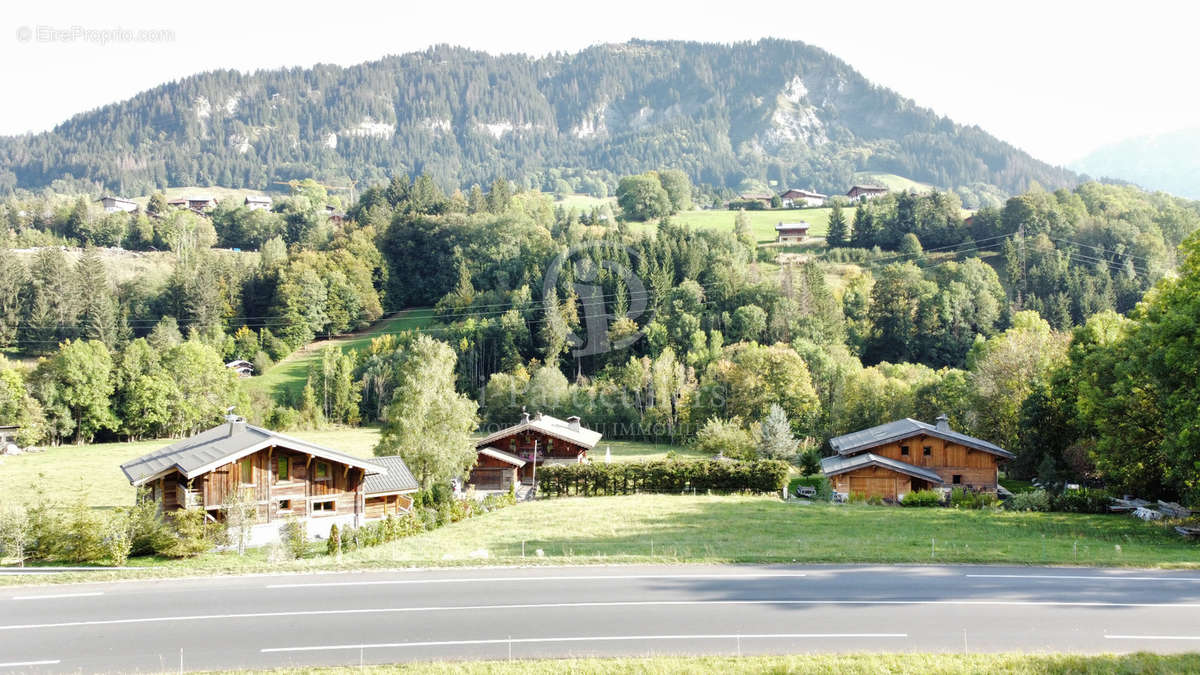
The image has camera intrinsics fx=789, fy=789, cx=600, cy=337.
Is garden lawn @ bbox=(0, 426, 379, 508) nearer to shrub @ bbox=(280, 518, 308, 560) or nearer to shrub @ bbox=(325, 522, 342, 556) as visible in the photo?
shrub @ bbox=(280, 518, 308, 560)

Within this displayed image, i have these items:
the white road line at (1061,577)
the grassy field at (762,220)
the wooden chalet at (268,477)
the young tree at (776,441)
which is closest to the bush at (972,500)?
the young tree at (776,441)

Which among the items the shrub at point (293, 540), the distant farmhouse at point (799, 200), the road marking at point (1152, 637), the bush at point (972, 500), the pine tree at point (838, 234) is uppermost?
the distant farmhouse at point (799, 200)

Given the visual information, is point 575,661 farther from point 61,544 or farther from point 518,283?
point 518,283

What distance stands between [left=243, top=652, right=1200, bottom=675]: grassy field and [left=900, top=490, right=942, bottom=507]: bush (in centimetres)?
2424

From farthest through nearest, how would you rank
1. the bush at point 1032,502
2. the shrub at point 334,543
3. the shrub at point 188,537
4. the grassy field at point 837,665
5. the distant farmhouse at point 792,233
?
the distant farmhouse at point 792,233
the bush at point 1032,502
the shrub at point 188,537
the shrub at point 334,543
the grassy field at point 837,665

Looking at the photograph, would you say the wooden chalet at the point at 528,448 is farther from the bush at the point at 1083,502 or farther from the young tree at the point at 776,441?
the bush at the point at 1083,502

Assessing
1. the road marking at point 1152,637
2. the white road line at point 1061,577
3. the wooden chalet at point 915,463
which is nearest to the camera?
the road marking at point 1152,637

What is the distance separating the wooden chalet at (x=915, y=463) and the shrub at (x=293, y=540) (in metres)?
25.6

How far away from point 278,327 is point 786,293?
199 ft

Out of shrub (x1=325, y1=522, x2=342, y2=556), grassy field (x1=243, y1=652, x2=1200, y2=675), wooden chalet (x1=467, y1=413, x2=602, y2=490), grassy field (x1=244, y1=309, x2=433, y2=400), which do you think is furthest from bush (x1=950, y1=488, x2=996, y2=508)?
grassy field (x1=244, y1=309, x2=433, y2=400)

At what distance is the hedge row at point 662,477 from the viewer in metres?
41.2

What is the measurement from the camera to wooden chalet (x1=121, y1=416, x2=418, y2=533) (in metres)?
29.2

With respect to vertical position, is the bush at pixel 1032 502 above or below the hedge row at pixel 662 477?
above
